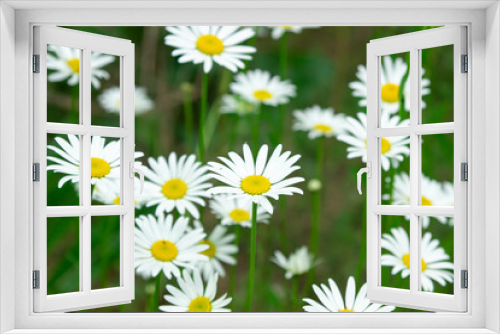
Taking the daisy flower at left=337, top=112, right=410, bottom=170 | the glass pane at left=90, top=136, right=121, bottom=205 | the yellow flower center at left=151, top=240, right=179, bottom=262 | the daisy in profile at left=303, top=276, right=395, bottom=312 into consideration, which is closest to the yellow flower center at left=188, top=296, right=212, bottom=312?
the yellow flower center at left=151, top=240, right=179, bottom=262

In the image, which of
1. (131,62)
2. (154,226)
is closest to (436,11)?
(131,62)

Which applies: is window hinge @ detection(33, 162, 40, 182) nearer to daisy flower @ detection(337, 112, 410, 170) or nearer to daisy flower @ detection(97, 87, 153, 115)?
daisy flower @ detection(337, 112, 410, 170)

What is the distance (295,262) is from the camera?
1548mm

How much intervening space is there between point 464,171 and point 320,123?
0.73 metres

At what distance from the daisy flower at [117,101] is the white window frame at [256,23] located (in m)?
0.77

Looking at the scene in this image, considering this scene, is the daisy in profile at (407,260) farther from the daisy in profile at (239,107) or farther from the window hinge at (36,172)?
the window hinge at (36,172)

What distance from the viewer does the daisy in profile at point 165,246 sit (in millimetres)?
1261

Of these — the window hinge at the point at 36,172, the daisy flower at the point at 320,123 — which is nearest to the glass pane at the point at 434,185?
the daisy flower at the point at 320,123

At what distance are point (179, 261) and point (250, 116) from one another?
2.06 feet

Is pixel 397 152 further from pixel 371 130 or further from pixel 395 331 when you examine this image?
pixel 395 331

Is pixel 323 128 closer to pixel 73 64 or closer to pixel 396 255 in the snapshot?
pixel 396 255

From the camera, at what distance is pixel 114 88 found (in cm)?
192

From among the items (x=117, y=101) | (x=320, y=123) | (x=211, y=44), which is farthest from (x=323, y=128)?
(x=117, y=101)

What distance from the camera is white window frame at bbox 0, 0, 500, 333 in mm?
1068
